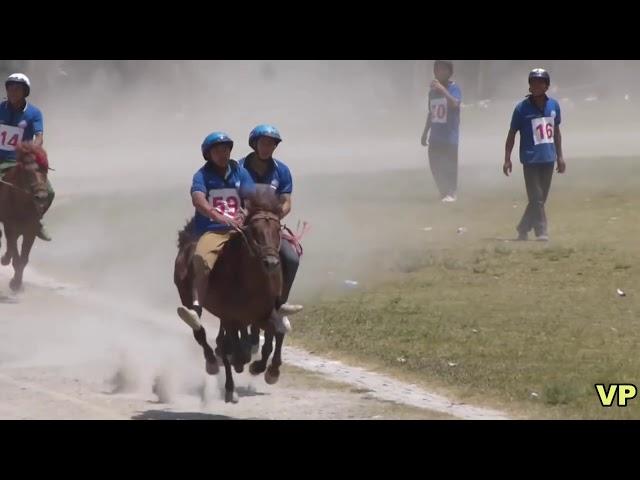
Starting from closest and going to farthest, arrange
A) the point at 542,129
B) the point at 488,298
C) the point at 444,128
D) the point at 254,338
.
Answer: the point at 254,338
the point at 488,298
the point at 542,129
the point at 444,128

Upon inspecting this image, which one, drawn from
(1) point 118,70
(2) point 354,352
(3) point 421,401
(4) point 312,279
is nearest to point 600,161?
(4) point 312,279

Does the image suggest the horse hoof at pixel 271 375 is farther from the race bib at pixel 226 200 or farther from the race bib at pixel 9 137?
the race bib at pixel 9 137

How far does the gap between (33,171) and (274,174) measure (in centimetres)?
630

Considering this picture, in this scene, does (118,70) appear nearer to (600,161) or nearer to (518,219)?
(600,161)

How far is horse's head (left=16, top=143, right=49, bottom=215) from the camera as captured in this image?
18.4 m

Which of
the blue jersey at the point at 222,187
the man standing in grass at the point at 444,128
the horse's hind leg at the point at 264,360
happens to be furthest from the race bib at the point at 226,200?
the man standing in grass at the point at 444,128

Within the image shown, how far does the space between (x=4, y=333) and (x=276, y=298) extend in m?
5.47

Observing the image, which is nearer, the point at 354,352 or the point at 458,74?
the point at 354,352

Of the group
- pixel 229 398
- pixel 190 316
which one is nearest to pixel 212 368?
pixel 229 398

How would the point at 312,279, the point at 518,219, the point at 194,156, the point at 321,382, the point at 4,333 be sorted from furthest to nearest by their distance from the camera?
the point at 194,156
the point at 518,219
the point at 312,279
the point at 4,333
the point at 321,382

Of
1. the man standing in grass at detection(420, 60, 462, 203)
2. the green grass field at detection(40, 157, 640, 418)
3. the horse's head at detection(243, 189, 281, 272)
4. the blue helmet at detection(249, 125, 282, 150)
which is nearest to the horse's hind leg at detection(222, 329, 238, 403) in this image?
the horse's head at detection(243, 189, 281, 272)

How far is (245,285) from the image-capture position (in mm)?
12344

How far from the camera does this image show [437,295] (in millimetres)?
17812

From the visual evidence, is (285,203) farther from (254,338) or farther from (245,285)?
(254,338)
